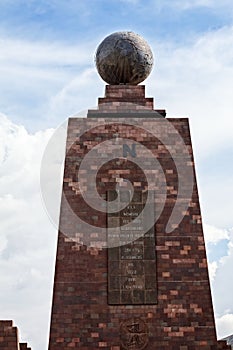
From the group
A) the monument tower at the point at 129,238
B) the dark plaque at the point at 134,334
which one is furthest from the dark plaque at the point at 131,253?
the dark plaque at the point at 134,334

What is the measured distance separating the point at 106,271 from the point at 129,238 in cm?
90

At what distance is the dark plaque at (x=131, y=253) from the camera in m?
15.8

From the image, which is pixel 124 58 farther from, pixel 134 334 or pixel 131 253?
pixel 134 334

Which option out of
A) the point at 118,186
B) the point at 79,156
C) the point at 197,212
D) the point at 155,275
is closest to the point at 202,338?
the point at 155,275

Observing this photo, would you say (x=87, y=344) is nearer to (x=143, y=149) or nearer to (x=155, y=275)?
(x=155, y=275)

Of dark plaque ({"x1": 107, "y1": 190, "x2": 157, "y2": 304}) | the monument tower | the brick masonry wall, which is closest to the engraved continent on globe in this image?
the monument tower

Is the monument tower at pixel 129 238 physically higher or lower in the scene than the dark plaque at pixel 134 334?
higher

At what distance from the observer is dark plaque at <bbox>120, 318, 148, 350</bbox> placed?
15406 mm

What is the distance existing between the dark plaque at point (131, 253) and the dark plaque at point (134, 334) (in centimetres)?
45

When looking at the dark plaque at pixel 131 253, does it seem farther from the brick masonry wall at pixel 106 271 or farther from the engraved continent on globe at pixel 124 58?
the engraved continent on globe at pixel 124 58

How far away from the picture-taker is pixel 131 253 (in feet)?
52.9

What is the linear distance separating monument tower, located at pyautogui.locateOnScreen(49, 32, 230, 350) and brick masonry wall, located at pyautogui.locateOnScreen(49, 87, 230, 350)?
2 cm

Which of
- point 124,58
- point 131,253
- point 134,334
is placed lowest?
point 134,334

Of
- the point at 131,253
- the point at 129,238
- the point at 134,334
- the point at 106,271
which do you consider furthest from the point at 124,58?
the point at 134,334
